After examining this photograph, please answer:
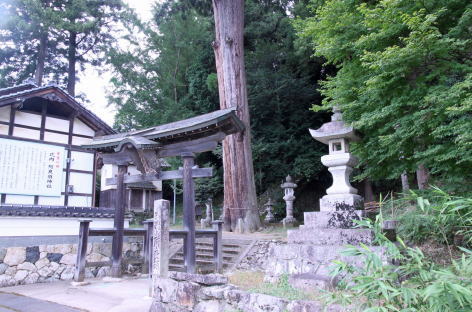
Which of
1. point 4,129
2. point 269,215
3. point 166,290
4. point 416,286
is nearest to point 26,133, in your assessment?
point 4,129

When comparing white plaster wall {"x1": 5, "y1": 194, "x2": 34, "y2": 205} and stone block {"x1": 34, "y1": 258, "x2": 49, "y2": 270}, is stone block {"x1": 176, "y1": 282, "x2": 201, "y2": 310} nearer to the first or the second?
stone block {"x1": 34, "y1": 258, "x2": 49, "y2": 270}

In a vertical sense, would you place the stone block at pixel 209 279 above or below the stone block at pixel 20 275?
above

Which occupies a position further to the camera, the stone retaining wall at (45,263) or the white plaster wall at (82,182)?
the white plaster wall at (82,182)

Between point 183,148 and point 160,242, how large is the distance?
2.33m

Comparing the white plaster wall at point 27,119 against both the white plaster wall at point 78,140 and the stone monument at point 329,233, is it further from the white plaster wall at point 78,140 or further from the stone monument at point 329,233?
the stone monument at point 329,233

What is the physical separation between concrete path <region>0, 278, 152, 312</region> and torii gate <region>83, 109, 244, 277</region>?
1016 mm

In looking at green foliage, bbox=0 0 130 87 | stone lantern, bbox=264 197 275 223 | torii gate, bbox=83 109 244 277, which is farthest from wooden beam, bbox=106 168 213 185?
green foliage, bbox=0 0 130 87

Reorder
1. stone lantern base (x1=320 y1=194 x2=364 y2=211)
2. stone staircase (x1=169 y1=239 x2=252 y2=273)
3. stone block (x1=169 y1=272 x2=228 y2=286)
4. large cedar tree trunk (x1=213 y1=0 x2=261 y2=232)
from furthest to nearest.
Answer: large cedar tree trunk (x1=213 y1=0 x2=261 y2=232) → stone staircase (x1=169 y1=239 x2=252 y2=273) → stone lantern base (x1=320 y1=194 x2=364 y2=211) → stone block (x1=169 y1=272 x2=228 y2=286)

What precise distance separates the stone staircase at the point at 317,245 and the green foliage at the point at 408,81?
62.3 inches

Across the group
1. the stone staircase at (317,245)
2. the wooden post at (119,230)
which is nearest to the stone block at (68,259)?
the wooden post at (119,230)

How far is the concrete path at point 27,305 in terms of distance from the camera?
5793 millimetres

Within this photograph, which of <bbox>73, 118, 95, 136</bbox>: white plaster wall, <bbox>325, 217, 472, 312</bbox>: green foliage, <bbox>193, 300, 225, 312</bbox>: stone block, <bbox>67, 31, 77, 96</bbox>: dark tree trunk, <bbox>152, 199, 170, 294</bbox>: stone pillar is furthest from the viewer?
<bbox>67, 31, 77, 96</bbox>: dark tree trunk

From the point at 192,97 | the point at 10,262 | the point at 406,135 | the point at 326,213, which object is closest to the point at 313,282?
the point at 326,213

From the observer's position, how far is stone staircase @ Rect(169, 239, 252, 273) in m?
9.85
